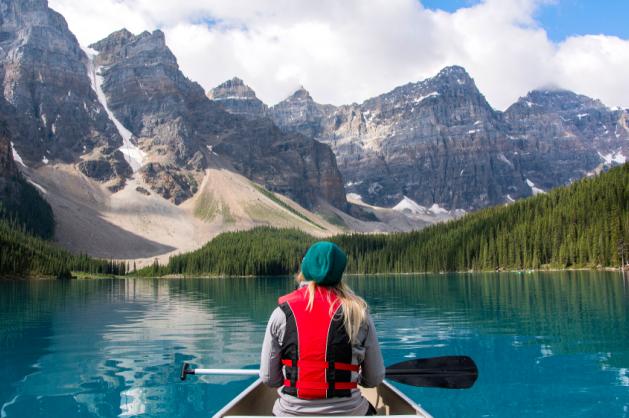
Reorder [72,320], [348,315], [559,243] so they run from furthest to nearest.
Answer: [559,243] < [72,320] < [348,315]

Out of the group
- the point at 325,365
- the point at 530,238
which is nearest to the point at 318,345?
the point at 325,365

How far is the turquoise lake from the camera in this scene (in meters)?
18.3

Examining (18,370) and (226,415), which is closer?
(226,415)

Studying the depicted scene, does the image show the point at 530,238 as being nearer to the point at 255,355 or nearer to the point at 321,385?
the point at 255,355

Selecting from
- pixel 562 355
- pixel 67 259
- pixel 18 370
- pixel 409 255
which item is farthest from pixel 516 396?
pixel 67 259

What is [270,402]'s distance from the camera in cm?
1270

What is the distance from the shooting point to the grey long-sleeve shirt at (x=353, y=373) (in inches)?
356

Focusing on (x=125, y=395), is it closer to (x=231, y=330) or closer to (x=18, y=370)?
(x=18, y=370)

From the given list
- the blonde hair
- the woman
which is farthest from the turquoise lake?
the blonde hair

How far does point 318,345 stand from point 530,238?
137 m

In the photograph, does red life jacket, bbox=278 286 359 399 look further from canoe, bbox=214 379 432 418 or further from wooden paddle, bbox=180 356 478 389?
wooden paddle, bbox=180 356 478 389

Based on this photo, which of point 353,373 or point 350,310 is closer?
point 350,310

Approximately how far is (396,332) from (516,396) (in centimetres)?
1523

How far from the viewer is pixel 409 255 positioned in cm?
17550
